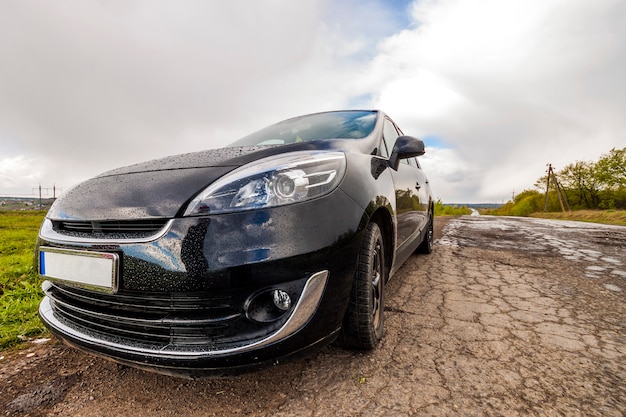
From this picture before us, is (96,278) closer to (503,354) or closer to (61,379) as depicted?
(61,379)

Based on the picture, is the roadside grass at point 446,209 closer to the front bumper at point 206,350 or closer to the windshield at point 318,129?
the windshield at point 318,129

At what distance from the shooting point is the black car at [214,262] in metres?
1.14

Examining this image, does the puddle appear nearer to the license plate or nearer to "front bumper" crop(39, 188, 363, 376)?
"front bumper" crop(39, 188, 363, 376)

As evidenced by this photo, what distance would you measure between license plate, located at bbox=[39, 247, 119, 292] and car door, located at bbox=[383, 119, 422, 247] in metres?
1.58

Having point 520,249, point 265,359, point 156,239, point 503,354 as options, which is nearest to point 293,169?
point 156,239

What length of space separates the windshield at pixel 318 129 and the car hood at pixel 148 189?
21.1 inches

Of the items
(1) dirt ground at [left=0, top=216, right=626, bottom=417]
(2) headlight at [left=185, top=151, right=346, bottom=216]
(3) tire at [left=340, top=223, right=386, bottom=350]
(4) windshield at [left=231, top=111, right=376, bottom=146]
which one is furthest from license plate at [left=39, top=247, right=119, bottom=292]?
(4) windshield at [left=231, top=111, right=376, bottom=146]

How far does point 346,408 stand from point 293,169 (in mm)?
932

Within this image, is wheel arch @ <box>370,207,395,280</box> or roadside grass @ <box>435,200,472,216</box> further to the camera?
roadside grass @ <box>435,200,472,216</box>

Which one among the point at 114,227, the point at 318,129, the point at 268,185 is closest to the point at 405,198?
the point at 318,129

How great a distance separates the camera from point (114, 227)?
49.9 inches

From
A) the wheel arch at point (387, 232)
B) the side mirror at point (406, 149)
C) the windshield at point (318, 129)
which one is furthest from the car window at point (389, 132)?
the wheel arch at point (387, 232)

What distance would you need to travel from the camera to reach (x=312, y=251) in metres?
1.21

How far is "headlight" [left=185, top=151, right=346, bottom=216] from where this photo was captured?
1198mm
